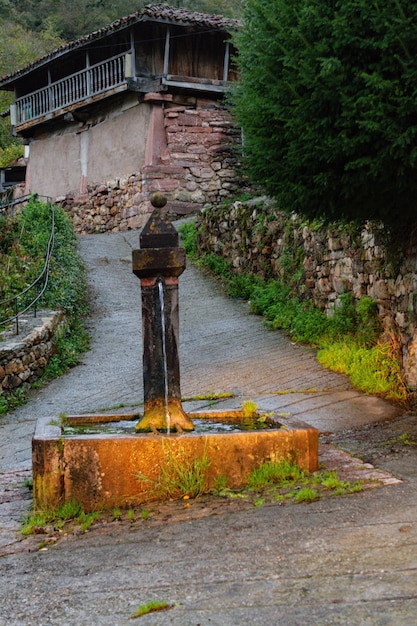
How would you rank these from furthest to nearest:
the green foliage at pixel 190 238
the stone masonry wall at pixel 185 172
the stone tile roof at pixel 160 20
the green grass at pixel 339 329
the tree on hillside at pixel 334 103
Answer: the stone masonry wall at pixel 185 172, the stone tile roof at pixel 160 20, the green foliage at pixel 190 238, the green grass at pixel 339 329, the tree on hillside at pixel 334 103

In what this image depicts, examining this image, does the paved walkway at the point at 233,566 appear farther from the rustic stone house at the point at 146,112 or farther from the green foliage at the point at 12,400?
the rustic stone house at the point at 146,112

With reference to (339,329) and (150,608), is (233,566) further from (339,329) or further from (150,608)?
(339,329)

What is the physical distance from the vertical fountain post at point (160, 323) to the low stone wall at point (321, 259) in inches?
130

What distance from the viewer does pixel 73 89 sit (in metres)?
23.0

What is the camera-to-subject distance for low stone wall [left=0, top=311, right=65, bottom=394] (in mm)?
9023

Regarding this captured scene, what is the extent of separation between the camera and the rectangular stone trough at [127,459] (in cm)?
482

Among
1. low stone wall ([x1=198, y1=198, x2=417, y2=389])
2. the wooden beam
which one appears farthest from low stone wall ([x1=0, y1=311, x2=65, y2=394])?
the wooden beam

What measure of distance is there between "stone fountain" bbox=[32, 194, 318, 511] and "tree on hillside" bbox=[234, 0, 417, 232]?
2.09 meters

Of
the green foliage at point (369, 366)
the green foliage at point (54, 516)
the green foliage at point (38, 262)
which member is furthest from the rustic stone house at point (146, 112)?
the green foliage at point (54, 516)

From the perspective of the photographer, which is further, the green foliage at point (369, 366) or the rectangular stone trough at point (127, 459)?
the green foliage at point (369, 366)

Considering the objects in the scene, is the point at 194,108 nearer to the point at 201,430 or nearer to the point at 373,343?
the point at 373,343

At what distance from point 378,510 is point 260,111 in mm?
4457

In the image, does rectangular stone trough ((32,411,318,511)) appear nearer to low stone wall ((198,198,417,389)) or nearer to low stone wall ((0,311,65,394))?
low stone wall ((198,198,417,389))

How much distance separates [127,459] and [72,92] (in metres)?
20.1
